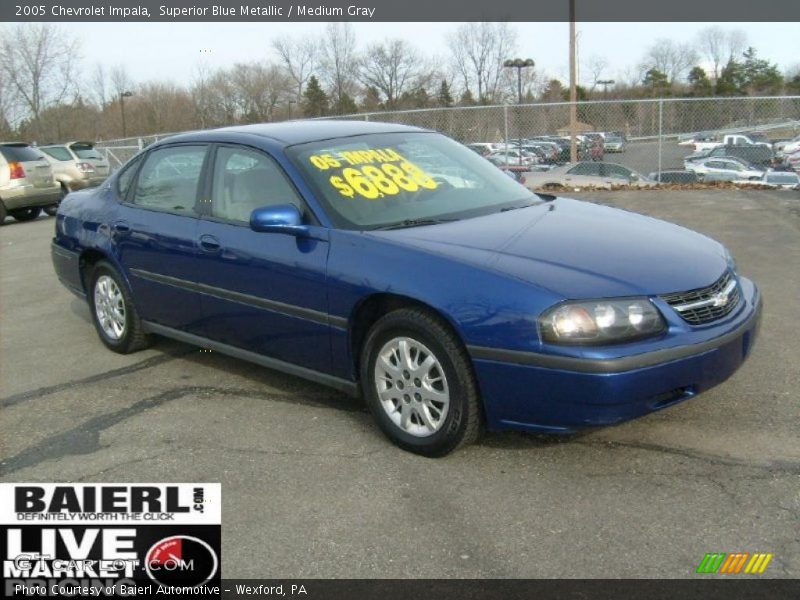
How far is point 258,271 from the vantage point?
444cm

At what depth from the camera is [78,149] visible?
20.1 m

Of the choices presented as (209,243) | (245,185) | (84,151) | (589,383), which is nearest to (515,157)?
(84,151)

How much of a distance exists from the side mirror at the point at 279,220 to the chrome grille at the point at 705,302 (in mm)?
1812

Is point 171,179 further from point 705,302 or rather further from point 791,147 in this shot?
point 791,147

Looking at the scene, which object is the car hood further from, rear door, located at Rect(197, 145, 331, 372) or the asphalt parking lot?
the asphalt parking lot

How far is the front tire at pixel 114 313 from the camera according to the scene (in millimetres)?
5668

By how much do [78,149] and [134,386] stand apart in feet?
54.4

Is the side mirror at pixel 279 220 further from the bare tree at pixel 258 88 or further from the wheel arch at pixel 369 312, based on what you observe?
the bare tree at pixel 258 88

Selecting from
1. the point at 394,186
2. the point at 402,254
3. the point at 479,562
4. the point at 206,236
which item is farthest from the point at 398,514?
the point at 206,236

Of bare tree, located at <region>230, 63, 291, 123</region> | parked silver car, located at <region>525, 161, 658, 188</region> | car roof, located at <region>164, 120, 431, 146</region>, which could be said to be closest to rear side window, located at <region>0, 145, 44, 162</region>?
parked silver car, located at <region>525, 161, 658, 188</region>

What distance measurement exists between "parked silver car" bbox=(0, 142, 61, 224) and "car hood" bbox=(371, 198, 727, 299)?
13.3 metres

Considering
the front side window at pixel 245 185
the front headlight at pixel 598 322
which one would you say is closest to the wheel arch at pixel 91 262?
the front side window at pixel 245 185

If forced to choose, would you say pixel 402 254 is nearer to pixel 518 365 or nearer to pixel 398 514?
pixel 518 365

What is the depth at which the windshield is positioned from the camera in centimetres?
432
